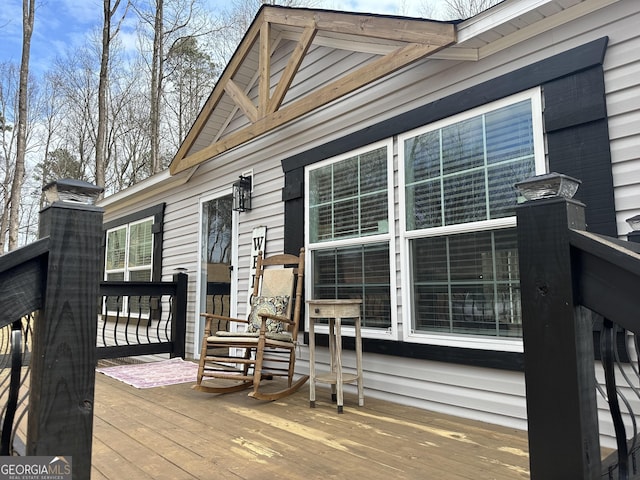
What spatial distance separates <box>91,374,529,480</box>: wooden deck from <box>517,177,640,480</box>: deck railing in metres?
1.02

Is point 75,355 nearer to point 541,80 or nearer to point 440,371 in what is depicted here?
point 440,371

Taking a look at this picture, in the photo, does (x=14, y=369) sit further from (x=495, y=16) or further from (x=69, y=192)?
(x=495, y=16)

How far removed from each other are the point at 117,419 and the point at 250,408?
0.82 m

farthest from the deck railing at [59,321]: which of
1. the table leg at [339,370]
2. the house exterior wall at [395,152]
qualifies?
the house exterior wall at [395,152]

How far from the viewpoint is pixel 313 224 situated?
12.4ft

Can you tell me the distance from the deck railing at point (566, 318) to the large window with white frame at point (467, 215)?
5.20 ft

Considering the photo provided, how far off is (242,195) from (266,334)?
5.87 feet

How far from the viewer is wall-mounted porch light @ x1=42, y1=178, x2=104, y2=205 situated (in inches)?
42.3

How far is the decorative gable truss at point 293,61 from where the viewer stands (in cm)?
278

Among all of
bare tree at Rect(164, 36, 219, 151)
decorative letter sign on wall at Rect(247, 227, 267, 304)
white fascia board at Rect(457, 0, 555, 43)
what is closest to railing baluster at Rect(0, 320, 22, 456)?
white fascia board at Rect(457, 0, 555, 43)

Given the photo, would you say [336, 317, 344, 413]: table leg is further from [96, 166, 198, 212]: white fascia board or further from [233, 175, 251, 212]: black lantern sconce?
[96, 166, 198, 212]: white fascia board

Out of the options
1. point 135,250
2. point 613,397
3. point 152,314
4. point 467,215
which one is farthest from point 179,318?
point 613,397

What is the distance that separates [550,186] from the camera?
98cm

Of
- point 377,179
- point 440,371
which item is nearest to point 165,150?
point 377,179
